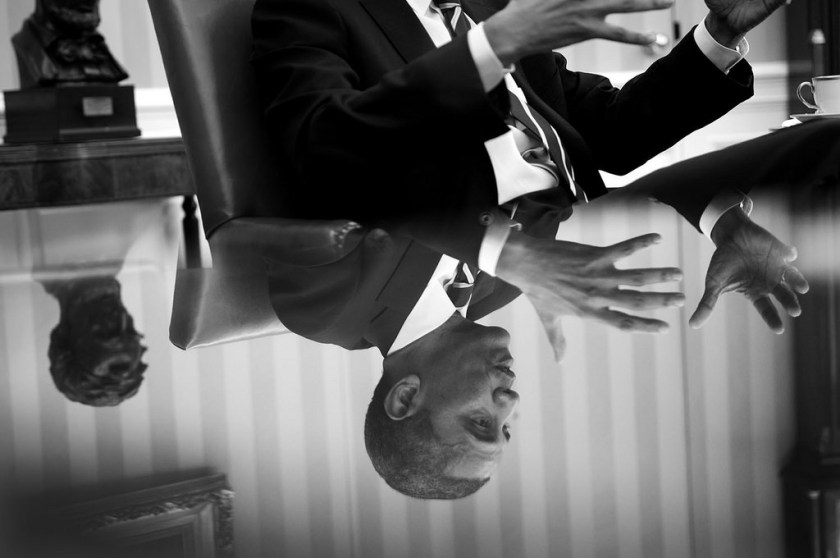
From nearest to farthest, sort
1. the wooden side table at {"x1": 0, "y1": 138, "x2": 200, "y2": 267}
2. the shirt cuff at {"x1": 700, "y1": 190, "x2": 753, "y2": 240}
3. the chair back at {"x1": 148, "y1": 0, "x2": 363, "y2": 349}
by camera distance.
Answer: the shirt cuff at {"x1": 700, "y1": 190, "x2": 753, "y2": 240}, the chair back at {"x1": 148, "y1": 0, "x2": 363, "y2": 349}, the wooden side table at {"x1": 0, "y1": 138, "x2": 200, "y2": 267}

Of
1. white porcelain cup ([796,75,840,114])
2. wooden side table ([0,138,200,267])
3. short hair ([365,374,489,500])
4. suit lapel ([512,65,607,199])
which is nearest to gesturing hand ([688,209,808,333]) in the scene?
short hair ([365,374,489,500])

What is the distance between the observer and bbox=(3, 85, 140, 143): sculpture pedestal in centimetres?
274

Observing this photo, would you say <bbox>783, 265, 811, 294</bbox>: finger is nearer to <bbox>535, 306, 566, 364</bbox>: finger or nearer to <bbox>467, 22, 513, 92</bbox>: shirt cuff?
<bbox>535, 306, 566, 364</bbox>: finger

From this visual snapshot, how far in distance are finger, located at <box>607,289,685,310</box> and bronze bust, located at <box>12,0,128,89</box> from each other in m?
2.51

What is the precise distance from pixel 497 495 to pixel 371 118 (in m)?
0.76

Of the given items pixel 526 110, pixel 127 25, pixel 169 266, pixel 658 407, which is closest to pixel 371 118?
pixel 526 110

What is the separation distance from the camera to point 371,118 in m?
1.12

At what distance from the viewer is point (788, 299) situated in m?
0.63

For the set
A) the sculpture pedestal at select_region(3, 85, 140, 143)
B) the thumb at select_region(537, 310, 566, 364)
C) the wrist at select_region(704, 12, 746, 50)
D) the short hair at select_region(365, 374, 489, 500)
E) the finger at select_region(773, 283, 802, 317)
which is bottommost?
the short hair at select_region(365, 374, 489, 500)

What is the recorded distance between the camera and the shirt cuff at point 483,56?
1.08 metres

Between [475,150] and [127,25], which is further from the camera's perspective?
[127,25]

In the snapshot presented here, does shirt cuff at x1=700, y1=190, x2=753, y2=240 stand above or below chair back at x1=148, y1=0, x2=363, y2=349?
below

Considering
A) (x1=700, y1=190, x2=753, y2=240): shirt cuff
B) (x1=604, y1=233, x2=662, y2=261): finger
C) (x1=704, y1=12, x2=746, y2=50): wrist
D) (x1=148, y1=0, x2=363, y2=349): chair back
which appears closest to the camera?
(x1=604, y1=233, x2=662, y2=261): finger

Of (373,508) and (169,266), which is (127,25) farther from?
(373,508)
